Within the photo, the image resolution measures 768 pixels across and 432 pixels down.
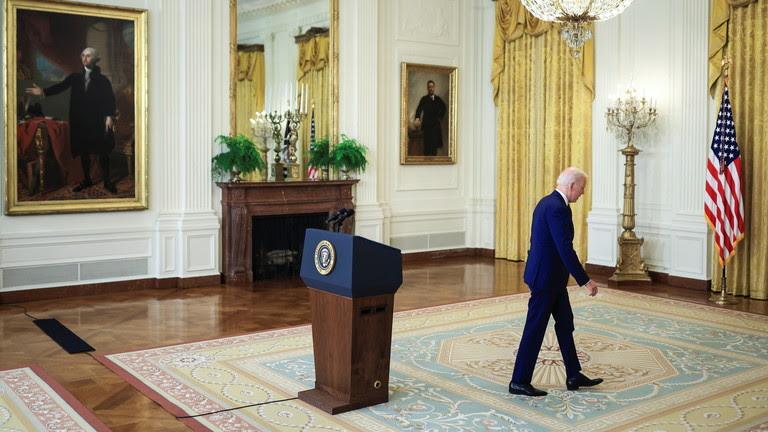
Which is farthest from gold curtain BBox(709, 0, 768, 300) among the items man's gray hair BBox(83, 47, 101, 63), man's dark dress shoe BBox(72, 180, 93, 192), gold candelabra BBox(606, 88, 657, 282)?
man's dark dress shoe BBox(72, 180, 93, 192)

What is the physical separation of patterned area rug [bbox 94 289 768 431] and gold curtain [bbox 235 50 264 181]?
386 cm

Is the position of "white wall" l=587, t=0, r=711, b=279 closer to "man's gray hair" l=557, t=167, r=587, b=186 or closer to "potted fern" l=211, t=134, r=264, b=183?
"potted fern" l=211, t=134, r=264, b=183

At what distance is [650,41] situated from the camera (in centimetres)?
1096

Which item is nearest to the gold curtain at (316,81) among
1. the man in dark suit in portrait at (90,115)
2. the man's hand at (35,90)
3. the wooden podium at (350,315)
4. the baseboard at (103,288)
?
the baseboard at (103,288)

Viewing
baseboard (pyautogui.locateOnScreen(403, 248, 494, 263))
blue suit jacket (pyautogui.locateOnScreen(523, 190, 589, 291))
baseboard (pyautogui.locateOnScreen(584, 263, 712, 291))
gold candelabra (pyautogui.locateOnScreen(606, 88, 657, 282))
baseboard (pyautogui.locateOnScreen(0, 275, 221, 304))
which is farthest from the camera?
baseboard (pyautogui.locateOnScreen(403, 248, 494, 263))

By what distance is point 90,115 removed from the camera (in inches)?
385

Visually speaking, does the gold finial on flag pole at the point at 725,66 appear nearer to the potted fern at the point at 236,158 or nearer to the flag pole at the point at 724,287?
the flag pole at the point at 724,287

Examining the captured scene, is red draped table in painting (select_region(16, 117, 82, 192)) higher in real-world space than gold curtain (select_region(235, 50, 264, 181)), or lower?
lower

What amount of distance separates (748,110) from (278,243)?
6.25 metres

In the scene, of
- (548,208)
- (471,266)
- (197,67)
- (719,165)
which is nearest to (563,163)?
(471,266)

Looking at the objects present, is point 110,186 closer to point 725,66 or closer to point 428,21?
point 428,21

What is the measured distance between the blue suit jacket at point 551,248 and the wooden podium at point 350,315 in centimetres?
100

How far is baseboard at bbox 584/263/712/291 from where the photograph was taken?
1030cm

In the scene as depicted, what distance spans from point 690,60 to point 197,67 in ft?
20.6
